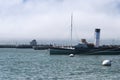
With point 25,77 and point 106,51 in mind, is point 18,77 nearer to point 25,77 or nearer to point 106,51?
point 25,77

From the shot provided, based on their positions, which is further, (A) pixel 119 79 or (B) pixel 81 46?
(B) pixel 81 46

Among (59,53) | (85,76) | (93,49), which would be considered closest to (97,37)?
(93,49)

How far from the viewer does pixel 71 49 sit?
115875 mm

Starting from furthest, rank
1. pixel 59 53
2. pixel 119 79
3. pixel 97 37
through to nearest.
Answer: pixel 97 37 < pixel 59 53 < pixel 119 79

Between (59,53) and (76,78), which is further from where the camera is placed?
(59,53)

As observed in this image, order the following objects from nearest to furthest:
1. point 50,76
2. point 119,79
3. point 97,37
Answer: point 119,79, point 50,76, point 97,37

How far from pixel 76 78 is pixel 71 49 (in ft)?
221

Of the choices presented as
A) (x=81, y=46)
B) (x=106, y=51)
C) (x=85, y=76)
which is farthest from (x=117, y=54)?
(x=85, y=76)

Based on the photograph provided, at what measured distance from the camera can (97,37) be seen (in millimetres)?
132250

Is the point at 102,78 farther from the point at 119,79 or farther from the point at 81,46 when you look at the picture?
the point at 81,46

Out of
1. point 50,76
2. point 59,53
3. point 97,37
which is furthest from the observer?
point 97,37

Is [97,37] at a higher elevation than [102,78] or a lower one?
higher

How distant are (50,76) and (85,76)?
4.57m

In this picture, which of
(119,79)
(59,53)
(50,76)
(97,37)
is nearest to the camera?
(119,79)
